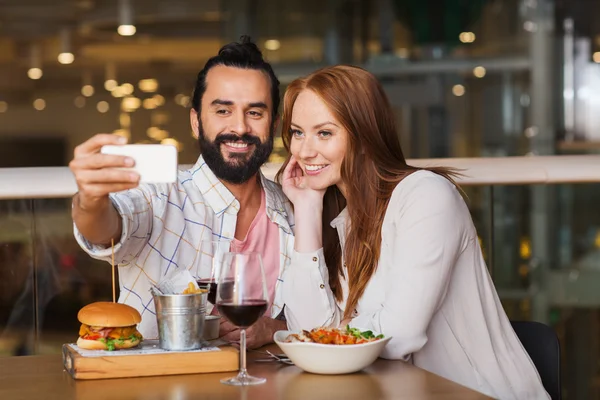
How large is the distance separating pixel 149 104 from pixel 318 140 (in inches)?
277

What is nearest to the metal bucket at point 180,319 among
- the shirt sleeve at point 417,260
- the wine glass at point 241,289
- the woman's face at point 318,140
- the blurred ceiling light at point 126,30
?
the wine glass at point 241,289

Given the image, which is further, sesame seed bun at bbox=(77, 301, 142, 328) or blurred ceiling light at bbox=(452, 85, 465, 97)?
blurred ceiling light at bbox=(452, 85, 465, 97)

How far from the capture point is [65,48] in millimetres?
9102

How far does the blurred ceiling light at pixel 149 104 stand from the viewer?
923cm

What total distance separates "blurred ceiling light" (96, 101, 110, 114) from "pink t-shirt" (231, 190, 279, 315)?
22.2 ft

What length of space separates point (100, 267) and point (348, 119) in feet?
3.95

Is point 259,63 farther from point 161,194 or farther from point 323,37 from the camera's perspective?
point 323,37

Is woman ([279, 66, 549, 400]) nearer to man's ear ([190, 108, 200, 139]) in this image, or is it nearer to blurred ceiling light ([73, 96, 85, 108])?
man's ear ([190, 108, 200, 139])

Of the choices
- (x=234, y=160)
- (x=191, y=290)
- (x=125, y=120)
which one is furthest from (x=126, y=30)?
(x=191, y=290)

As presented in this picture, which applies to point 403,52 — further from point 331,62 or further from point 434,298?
point 434,298

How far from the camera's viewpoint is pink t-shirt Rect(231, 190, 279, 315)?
8.56 feet

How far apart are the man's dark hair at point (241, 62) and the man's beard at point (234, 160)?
127mm

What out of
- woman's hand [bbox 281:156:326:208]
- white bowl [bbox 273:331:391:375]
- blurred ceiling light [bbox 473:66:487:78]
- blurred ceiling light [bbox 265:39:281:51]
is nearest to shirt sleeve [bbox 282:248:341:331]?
woman's hand [bbox 281:156:326:208]

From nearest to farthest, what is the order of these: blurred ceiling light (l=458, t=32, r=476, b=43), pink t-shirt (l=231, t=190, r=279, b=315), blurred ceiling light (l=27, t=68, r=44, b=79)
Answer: pink t-shirt (l=231, t=190, r=279, b=315) → blurred ceiling light (l=458, t=32, r=476, b=43) → blurred ceiling light (l=27, t=68, r=44, b=79)
